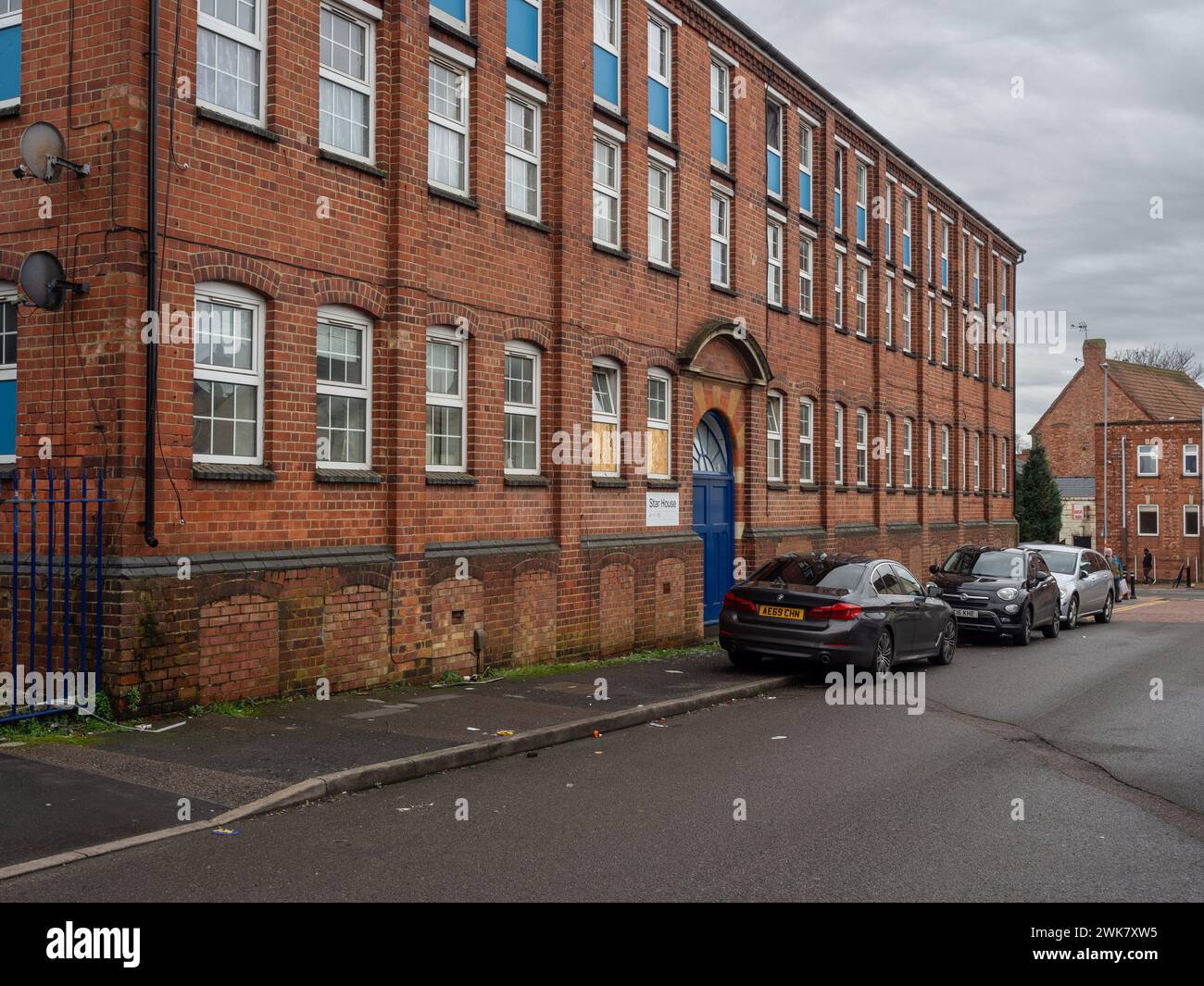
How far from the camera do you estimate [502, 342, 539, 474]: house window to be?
1585 cm

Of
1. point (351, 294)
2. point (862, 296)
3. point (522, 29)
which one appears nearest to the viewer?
point (351, 294)

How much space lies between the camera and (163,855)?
657 cm

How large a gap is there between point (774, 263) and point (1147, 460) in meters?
48.5

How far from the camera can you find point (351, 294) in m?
13.0

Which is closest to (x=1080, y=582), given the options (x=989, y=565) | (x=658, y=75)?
(x=989, y=565)

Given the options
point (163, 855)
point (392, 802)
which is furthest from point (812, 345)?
point (163, 855)

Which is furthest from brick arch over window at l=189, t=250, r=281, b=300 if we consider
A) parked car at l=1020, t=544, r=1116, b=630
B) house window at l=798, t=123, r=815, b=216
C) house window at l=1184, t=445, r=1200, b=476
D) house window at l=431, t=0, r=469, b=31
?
house window at l=1184, t=445, r=1200, b=476

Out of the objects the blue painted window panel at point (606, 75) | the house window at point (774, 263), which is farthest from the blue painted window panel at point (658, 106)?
the house window at point (774, 263)

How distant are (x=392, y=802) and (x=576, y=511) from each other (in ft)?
29.6

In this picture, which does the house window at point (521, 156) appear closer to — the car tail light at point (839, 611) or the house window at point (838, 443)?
the car tail light at point (839, 611)

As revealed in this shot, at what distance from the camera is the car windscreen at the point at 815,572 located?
14.9 m

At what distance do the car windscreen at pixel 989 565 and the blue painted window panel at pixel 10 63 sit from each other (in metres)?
17.6

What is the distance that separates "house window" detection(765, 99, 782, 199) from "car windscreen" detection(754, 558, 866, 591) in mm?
11170

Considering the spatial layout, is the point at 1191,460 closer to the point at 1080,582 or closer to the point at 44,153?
the point at 1080,582
